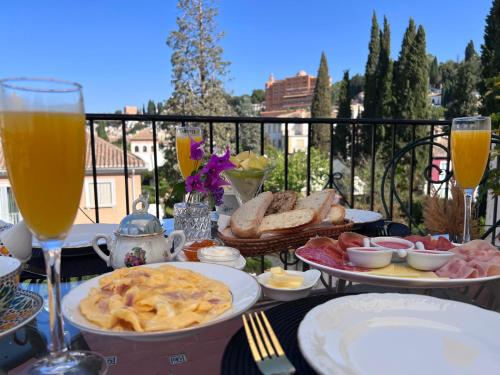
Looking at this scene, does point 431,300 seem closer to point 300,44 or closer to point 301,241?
point 301,241

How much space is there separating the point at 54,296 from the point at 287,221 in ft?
2.28

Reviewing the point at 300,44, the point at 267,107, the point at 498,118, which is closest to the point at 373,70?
the point at 498,118

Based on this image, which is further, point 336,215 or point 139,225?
point 336,215

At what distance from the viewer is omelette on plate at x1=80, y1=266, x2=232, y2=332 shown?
519mm

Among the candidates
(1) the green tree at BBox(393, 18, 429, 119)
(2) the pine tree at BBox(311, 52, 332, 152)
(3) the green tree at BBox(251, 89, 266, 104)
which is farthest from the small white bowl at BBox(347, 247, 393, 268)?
(3) the green tree at BBox(251, 89, 266, 104)

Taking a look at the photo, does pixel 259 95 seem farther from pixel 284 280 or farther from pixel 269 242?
pixel 284 280

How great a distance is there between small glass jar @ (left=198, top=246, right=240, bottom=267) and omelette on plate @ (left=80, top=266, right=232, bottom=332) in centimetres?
14

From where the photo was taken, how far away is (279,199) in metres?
1.29

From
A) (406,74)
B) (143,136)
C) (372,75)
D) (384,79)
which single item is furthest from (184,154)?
(143,136)

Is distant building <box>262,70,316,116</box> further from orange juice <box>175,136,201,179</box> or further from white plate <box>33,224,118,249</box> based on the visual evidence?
white plate <box>33,224,118,249</box>

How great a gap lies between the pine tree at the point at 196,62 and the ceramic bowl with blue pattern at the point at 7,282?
1518cm

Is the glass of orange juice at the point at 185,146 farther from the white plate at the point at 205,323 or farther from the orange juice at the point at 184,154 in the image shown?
the white plate at the point at 205,323

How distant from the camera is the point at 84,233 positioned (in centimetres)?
116

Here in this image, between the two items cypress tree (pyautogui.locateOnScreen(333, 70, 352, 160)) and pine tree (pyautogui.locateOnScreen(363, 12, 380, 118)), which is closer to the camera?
pine tree (pyautogui.locateOnScreen(363, 12, 380, 118))
